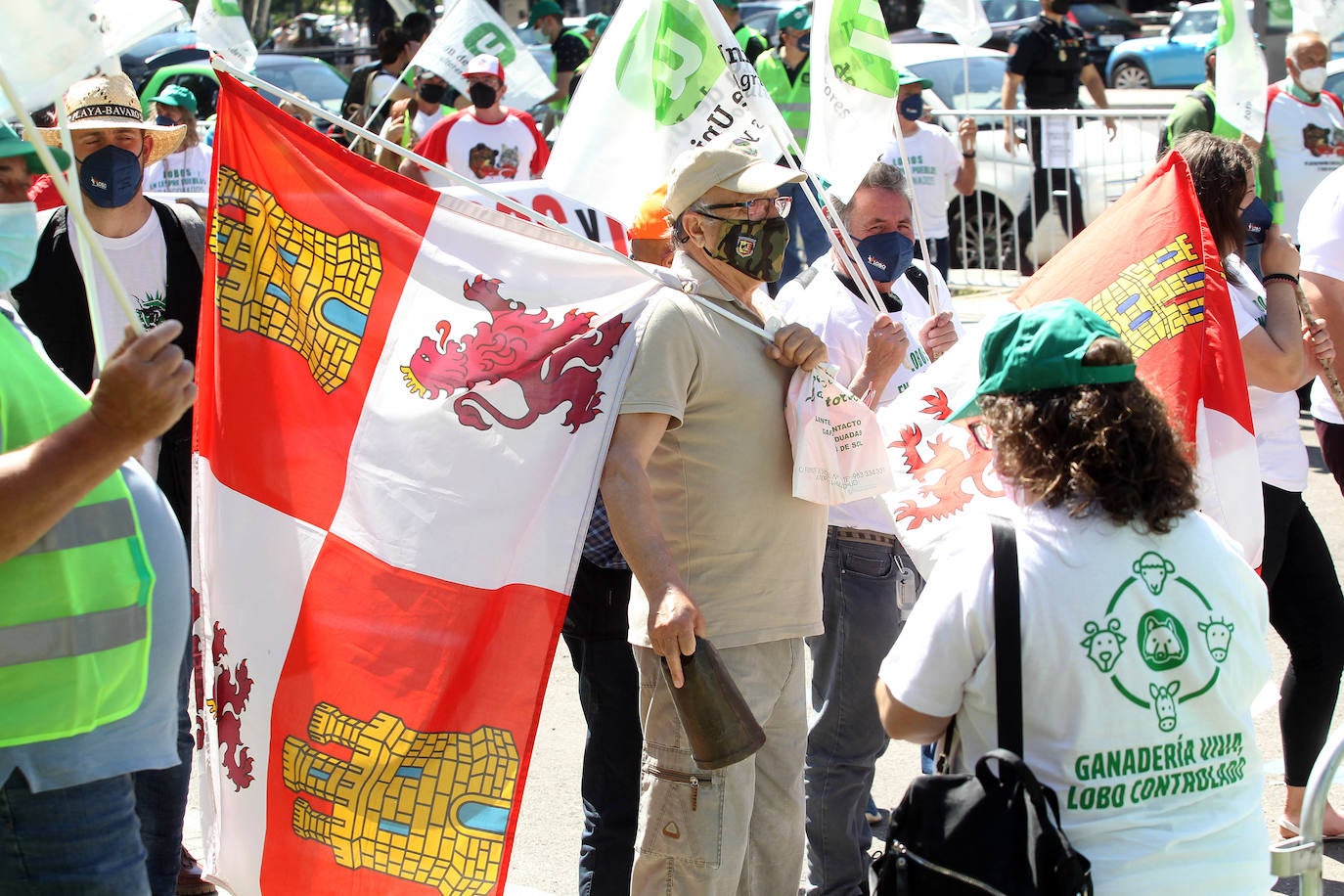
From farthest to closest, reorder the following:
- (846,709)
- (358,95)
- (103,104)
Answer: (358,95), (103,104), (846,709)

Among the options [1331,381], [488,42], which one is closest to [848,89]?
[1331,381]

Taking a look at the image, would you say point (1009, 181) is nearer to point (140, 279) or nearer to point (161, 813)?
point (140, 279)

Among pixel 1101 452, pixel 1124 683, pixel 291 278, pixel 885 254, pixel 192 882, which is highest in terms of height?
pixel 885 254

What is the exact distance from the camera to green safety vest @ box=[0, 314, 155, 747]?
2.36 m

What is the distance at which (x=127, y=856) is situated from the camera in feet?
8.31

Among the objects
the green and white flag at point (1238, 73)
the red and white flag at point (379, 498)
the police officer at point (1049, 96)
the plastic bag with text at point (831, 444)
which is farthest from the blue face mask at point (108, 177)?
the police officer at point (1049, 96)

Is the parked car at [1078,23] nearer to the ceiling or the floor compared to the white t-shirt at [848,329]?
nearer to the ceiling

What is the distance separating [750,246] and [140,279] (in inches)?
68.1

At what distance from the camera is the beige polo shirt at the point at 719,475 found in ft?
10.7

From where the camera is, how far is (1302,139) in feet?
31.4

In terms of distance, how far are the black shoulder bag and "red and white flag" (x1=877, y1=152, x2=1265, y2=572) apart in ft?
4.17

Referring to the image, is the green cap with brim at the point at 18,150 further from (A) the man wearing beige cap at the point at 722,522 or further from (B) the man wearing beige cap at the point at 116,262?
(B) the man wearing beige cap at the point at 116,262

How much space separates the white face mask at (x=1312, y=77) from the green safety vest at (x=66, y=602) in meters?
8.54

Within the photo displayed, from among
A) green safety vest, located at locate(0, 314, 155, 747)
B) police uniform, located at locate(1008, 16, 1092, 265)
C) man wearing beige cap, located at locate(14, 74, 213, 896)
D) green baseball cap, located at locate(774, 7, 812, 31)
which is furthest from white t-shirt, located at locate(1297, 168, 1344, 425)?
police uniform, located at locate(1008, 16, 1092, 265)
